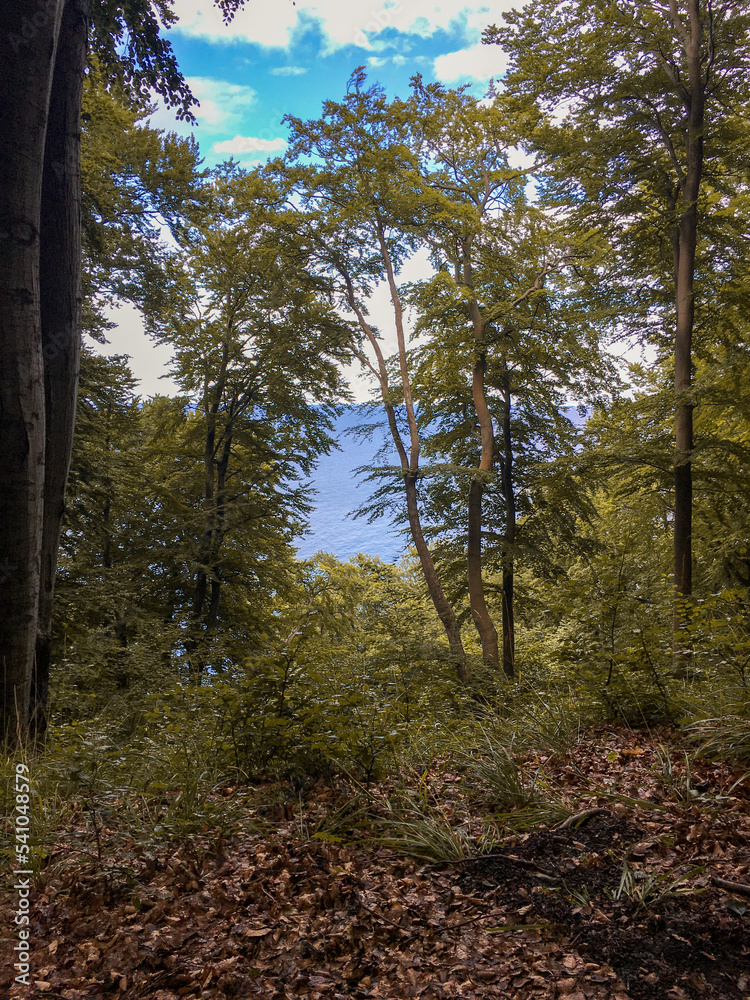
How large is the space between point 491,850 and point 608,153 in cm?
868

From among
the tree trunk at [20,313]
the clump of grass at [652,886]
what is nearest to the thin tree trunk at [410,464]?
the tree trunk at [20,313]

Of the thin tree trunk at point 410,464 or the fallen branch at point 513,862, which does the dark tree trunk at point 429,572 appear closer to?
the thin tree trunk at point 410,464

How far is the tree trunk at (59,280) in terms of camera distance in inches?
162

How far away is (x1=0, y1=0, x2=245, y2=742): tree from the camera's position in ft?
11.5

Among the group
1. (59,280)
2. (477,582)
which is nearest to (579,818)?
(59,280)

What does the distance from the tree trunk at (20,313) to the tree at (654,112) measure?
21.7ft

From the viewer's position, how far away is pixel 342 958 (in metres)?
2.20

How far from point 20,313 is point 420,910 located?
3.93 meters

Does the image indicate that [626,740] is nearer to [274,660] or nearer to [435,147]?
[274,660]

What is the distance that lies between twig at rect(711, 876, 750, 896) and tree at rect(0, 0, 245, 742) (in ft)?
13.2

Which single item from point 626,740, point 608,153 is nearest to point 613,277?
point 608,153

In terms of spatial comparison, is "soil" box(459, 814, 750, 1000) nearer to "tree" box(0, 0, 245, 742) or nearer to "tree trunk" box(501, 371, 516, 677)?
"tree" box(0, 0, 245, 742)

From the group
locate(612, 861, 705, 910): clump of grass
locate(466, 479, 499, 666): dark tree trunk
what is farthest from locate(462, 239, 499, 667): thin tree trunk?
locate(612, 861, 705, 910): clump of grass

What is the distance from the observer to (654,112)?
799 centimetres
